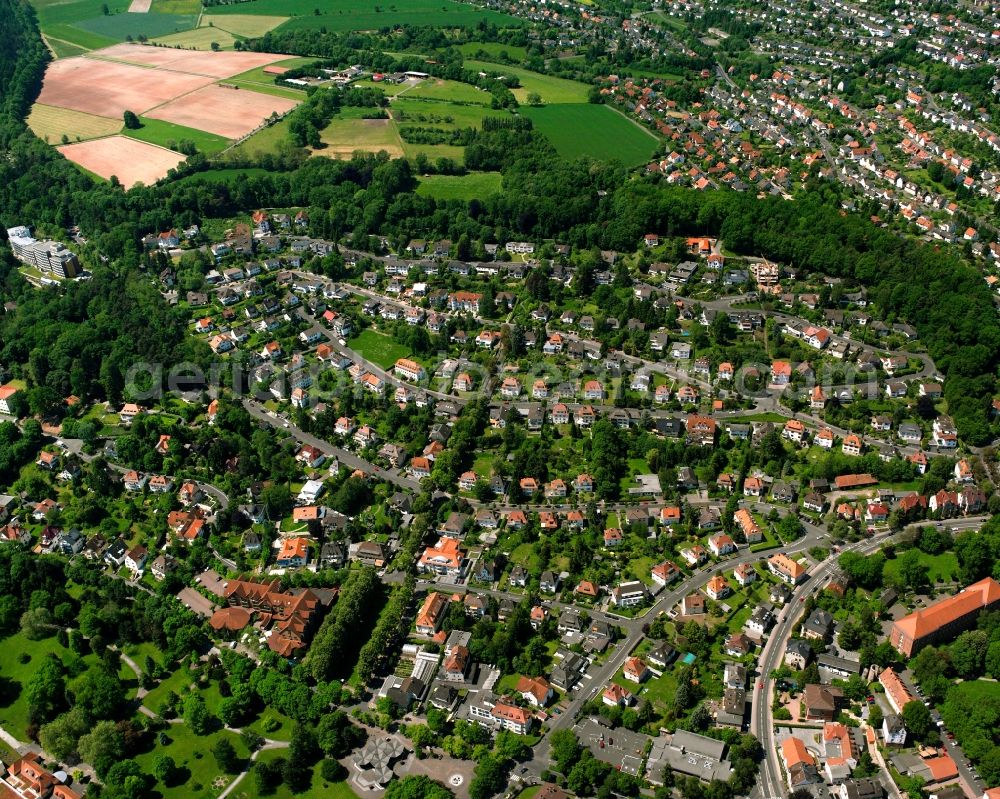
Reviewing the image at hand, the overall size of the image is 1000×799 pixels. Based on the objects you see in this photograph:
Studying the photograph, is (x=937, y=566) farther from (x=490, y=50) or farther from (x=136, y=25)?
(x=136, y=25)

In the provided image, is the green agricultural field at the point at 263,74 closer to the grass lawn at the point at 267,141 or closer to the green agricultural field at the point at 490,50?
the grass lawn at the point at 267,141

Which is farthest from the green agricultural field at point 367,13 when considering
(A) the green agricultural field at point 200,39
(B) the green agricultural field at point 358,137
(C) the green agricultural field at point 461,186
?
(C) the green agricultural field at point 461,186

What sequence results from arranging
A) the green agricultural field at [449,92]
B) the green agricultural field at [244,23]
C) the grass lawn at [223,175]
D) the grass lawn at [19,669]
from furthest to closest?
the green agricultural field at [244,23] < the green agricultural field at [449,92] < the grass lawn at [223,175] < the grass lawn at [19,669]

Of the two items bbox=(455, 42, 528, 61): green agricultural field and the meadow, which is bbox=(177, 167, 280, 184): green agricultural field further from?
bbox=(455, 42, 528, 61): green agricultural field

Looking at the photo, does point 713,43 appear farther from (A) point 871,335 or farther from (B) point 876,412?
(B) point 876,412

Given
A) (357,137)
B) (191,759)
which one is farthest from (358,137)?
(191,759)

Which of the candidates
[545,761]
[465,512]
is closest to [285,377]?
[465,512]
